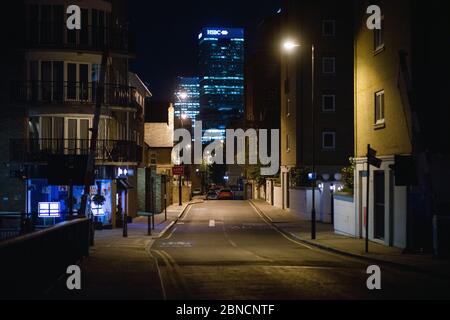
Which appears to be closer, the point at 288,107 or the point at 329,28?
the point at 329,28

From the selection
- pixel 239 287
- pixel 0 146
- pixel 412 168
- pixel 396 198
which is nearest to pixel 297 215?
pixel 0 146

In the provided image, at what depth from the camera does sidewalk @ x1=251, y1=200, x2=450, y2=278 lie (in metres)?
20.6

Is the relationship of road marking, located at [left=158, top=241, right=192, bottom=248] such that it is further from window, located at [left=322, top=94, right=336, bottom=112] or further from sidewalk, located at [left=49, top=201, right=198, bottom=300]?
window, located at [left=322, top=94, right=336, bottom=112]

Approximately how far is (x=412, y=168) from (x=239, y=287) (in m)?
9.94

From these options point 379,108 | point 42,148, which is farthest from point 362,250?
point 42,148

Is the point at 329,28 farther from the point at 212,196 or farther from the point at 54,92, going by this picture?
the point at 212,196

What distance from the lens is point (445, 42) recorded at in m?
25.5

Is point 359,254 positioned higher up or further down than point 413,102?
further down

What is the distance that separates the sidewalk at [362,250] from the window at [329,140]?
16.4 meters

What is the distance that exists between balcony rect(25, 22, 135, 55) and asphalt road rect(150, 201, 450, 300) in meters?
11.9

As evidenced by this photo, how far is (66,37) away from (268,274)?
24.0 metres

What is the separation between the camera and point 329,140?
59.3 meters

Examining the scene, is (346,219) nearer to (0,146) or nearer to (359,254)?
(359,254)

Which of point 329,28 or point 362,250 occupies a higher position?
point 329,28
